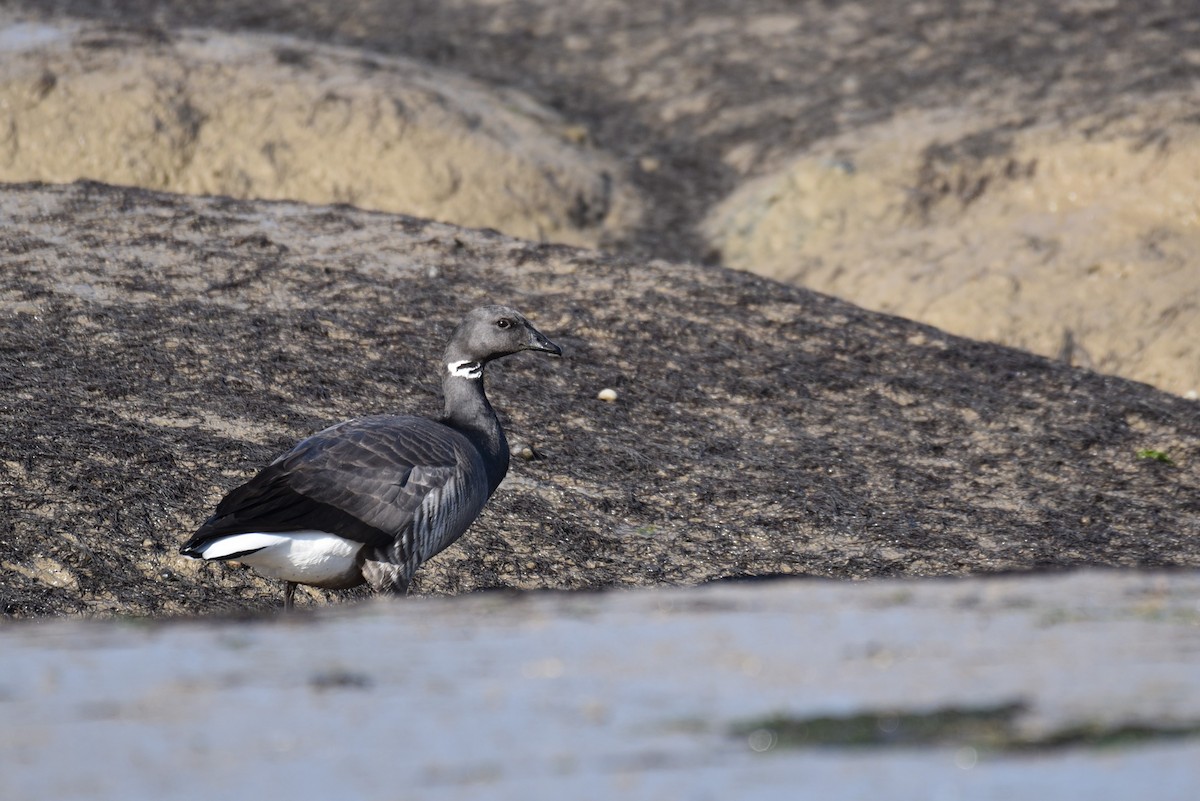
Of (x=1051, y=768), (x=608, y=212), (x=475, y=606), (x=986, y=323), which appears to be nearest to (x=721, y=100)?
(x=608, y=212)

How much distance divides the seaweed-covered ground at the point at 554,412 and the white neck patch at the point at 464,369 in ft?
3.11

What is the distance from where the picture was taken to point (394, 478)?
6.89 meters

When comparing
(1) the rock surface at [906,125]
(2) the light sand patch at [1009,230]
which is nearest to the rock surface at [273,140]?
(1) the rock surface at [906,125]

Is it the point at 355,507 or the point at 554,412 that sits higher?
the point at 355,507

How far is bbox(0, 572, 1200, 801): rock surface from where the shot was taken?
3.03m

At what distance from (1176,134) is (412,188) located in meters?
7.71

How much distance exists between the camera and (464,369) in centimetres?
810

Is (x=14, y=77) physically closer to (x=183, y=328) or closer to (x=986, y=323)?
(x=183, y=328)

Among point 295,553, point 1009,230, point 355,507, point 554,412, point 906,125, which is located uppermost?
point 906,125

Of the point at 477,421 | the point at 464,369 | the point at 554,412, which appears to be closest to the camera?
the point at 477,421

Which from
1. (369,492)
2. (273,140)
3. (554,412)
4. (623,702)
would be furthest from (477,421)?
(273,140)

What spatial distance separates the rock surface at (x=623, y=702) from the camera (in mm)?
3027

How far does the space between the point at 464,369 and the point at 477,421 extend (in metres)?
0.37

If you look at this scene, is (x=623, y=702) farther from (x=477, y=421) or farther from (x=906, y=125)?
(x=906, y=125)
